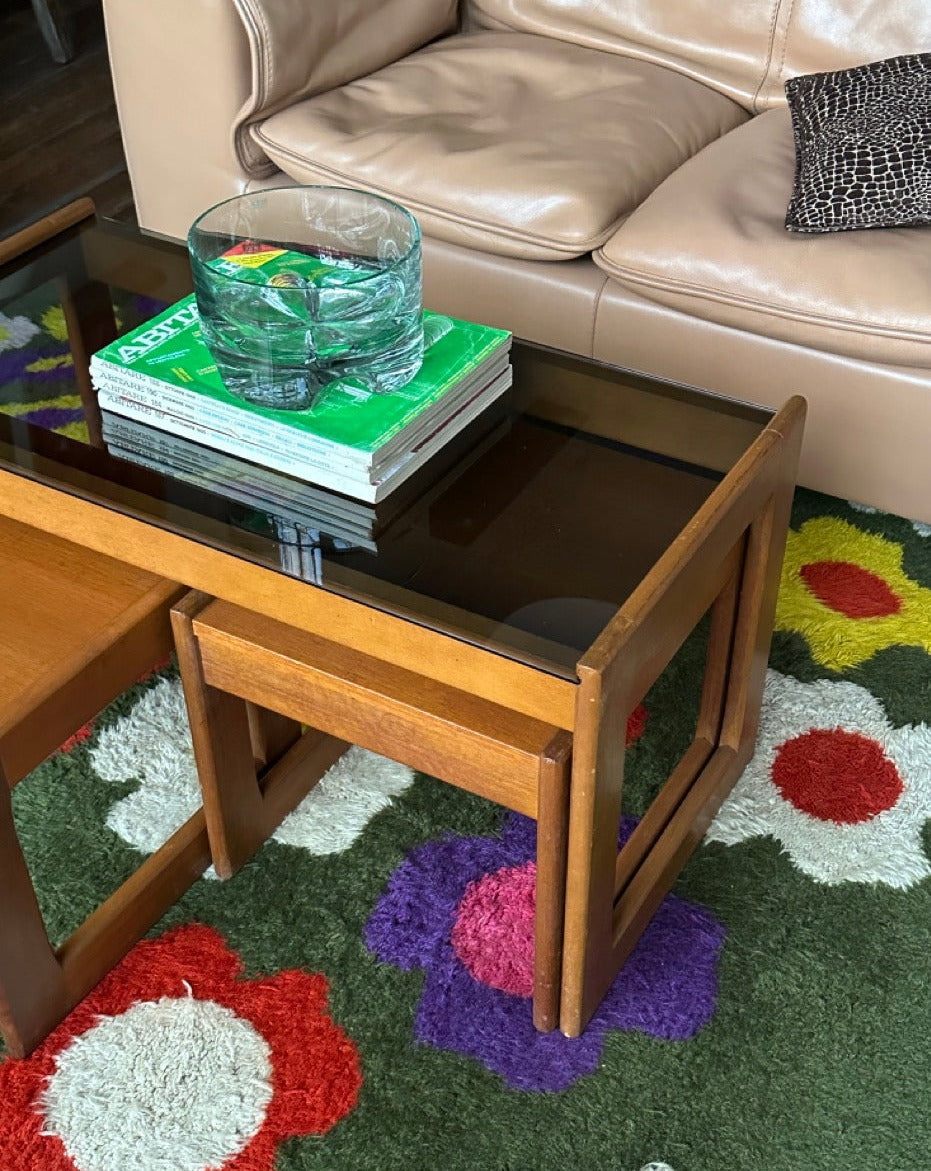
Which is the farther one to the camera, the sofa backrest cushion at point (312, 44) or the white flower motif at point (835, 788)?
the sofa backrest cushion at point (312, 44)

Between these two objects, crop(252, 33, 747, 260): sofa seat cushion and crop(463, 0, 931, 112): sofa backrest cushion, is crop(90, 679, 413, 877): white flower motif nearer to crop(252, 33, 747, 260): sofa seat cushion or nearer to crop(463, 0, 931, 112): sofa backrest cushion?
crop(252, 33, 747, 260): sofa seat cushion

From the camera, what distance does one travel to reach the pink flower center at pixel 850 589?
61.9 inches

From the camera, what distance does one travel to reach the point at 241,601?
1.05 m

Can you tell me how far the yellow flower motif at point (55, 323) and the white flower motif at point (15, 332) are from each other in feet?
0.04

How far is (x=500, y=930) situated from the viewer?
1213mm

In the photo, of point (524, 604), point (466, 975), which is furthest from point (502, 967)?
point (524, 604)

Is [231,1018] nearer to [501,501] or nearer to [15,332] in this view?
[501,501]

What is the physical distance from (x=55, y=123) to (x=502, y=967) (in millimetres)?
2332

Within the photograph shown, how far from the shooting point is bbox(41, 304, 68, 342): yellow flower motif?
4.34ft

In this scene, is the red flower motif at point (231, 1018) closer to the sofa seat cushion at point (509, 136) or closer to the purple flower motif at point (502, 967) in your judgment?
the purple flower motif at point (502, 967)

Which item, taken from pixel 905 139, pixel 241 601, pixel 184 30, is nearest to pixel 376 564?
pixel 241 601

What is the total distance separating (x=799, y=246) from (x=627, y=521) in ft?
2.01

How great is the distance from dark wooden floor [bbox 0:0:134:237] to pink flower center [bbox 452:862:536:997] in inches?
66.3

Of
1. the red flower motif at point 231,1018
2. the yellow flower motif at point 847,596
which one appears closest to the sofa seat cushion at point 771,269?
the yellow flower motif at point 847,596
